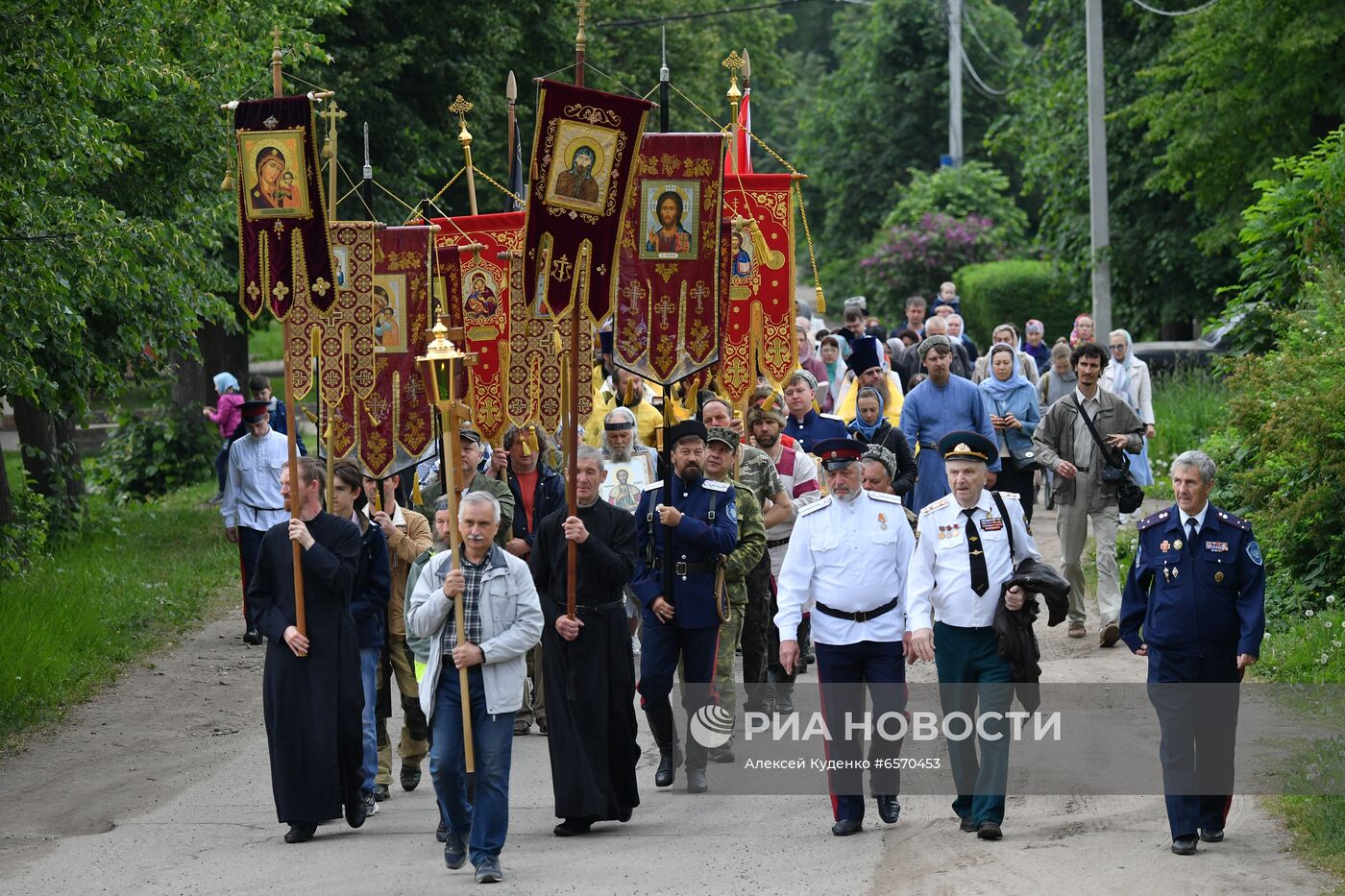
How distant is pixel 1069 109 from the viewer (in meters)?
34.2

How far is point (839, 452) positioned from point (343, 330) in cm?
378

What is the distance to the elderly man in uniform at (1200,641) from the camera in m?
8.94

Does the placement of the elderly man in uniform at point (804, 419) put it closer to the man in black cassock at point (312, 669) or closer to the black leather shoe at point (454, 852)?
the man in black cassock at point (312, 669)

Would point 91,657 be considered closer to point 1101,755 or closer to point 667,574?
point 667,574

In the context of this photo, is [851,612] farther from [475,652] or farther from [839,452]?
[475,652]

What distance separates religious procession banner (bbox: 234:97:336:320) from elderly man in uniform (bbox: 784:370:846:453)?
416cm

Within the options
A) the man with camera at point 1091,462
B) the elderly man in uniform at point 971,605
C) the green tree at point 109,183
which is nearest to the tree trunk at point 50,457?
the green tree at point 109,183

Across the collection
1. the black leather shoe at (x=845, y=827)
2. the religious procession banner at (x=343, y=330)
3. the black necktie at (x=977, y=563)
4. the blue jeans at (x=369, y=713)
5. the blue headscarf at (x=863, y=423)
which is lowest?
the black leather shoe at (x=845, y=827)

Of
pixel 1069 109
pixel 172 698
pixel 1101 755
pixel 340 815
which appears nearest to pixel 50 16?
pixel 172 698

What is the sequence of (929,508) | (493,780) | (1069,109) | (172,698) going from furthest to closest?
(1069,109)
(172,698)
(929,508)
(493,780)

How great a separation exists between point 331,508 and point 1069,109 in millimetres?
26394

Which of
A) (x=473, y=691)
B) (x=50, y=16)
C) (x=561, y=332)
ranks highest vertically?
(x=50, y=16)

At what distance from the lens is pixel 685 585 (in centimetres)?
1070

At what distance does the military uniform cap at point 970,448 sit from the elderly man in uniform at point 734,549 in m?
1.60
